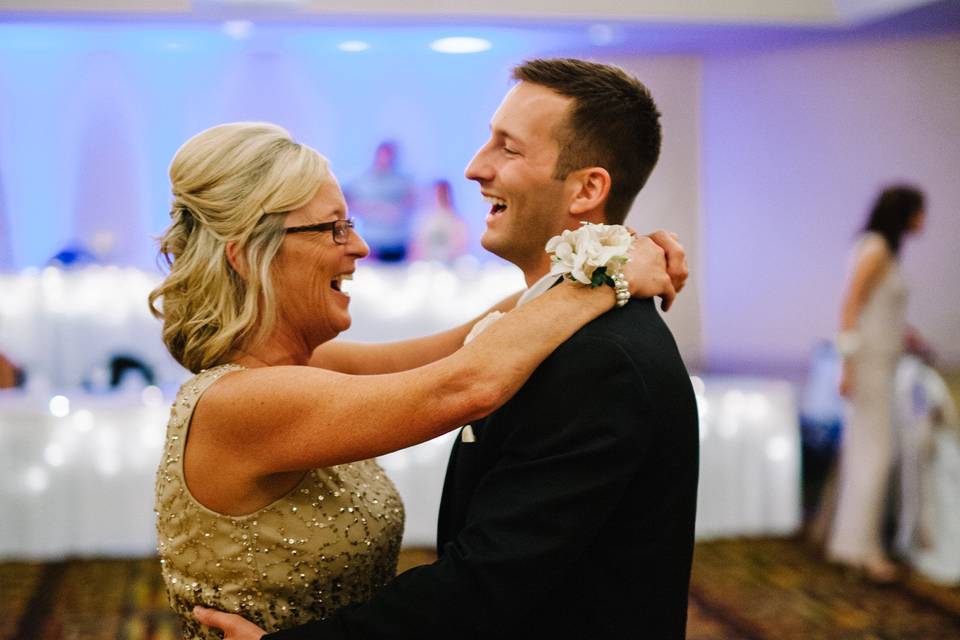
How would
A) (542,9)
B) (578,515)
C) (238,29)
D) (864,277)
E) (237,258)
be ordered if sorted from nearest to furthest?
(578,515) → (237,258) → (864,277) → (542,9) → (238,29)

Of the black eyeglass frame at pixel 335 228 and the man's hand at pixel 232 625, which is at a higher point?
the black eyeglass frame at pixel 335 228

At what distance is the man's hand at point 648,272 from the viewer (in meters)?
1.58

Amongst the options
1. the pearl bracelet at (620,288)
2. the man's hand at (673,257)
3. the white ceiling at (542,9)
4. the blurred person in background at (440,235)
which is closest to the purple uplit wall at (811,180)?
the white ceiling at (542,9)

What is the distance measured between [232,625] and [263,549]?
129 mm

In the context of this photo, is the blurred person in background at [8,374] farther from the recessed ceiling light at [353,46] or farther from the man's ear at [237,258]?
the man's ear at [237,258]

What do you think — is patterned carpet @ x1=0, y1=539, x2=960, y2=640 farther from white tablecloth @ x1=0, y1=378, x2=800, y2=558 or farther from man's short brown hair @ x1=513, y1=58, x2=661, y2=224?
man's short brown hair @ x1=513, y1=58, x2=661, y2=224

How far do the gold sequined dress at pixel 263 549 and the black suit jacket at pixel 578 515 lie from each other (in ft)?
0.44

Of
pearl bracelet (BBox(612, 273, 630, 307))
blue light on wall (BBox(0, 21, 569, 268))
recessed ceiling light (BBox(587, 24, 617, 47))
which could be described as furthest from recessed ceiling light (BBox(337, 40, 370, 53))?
pearl bracelet (BBox(612, 273, 630, 307))

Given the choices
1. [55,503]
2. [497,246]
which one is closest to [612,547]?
[497,246]

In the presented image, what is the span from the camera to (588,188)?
5.55 ft

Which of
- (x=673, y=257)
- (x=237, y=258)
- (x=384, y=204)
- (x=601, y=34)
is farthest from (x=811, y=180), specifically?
(x=237, y=258)

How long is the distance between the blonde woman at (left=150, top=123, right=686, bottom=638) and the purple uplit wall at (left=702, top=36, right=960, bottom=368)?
539cm

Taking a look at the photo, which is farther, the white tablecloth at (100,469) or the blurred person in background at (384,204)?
the blurred person in background at (384,204)

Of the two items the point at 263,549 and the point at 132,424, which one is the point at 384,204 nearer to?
the point at 132,424
